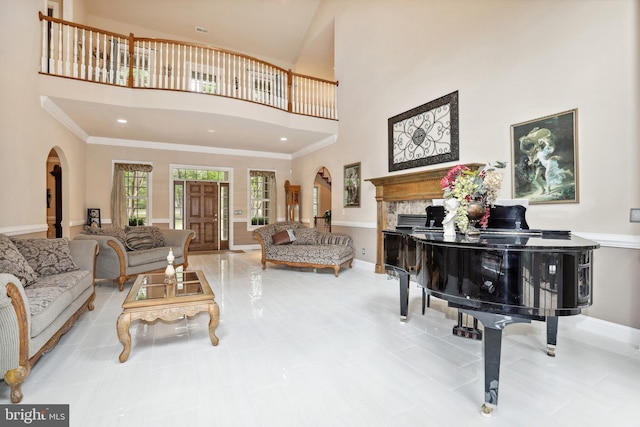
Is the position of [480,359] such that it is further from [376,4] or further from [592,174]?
[376,4]

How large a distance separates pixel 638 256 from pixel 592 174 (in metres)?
0.82

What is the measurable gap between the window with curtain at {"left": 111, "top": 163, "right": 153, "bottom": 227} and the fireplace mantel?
5.92m

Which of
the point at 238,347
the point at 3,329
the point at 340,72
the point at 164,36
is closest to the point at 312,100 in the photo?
the point at 340,72

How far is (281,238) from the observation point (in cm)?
600

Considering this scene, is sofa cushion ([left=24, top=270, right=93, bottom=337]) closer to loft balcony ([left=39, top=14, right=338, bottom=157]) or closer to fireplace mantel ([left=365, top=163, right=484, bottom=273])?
loft balcony ([left=39, top=14, right=338, bottom=157])

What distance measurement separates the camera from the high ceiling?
5492 mm

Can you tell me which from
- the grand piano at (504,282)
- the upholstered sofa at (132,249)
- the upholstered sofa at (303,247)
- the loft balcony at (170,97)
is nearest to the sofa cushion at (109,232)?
the upholstered sofa at (132,249)

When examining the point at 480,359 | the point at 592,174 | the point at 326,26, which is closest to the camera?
the point at 480,359

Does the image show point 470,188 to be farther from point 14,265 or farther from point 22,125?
point 22,125

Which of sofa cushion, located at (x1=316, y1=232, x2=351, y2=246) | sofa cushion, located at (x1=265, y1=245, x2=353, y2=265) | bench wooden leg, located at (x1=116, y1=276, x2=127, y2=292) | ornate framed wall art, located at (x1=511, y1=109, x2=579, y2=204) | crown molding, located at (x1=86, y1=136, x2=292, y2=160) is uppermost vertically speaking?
crown molding, located at (x1=86, y1=136, x2=292, y2=160)

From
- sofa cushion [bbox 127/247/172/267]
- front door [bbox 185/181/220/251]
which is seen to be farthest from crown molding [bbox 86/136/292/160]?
sofa cushion [bbox 127/247/172/267]

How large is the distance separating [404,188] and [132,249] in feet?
15.2

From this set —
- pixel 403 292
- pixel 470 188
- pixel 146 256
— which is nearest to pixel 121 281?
pixel 146 256

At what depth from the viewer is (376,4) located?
5.73m
